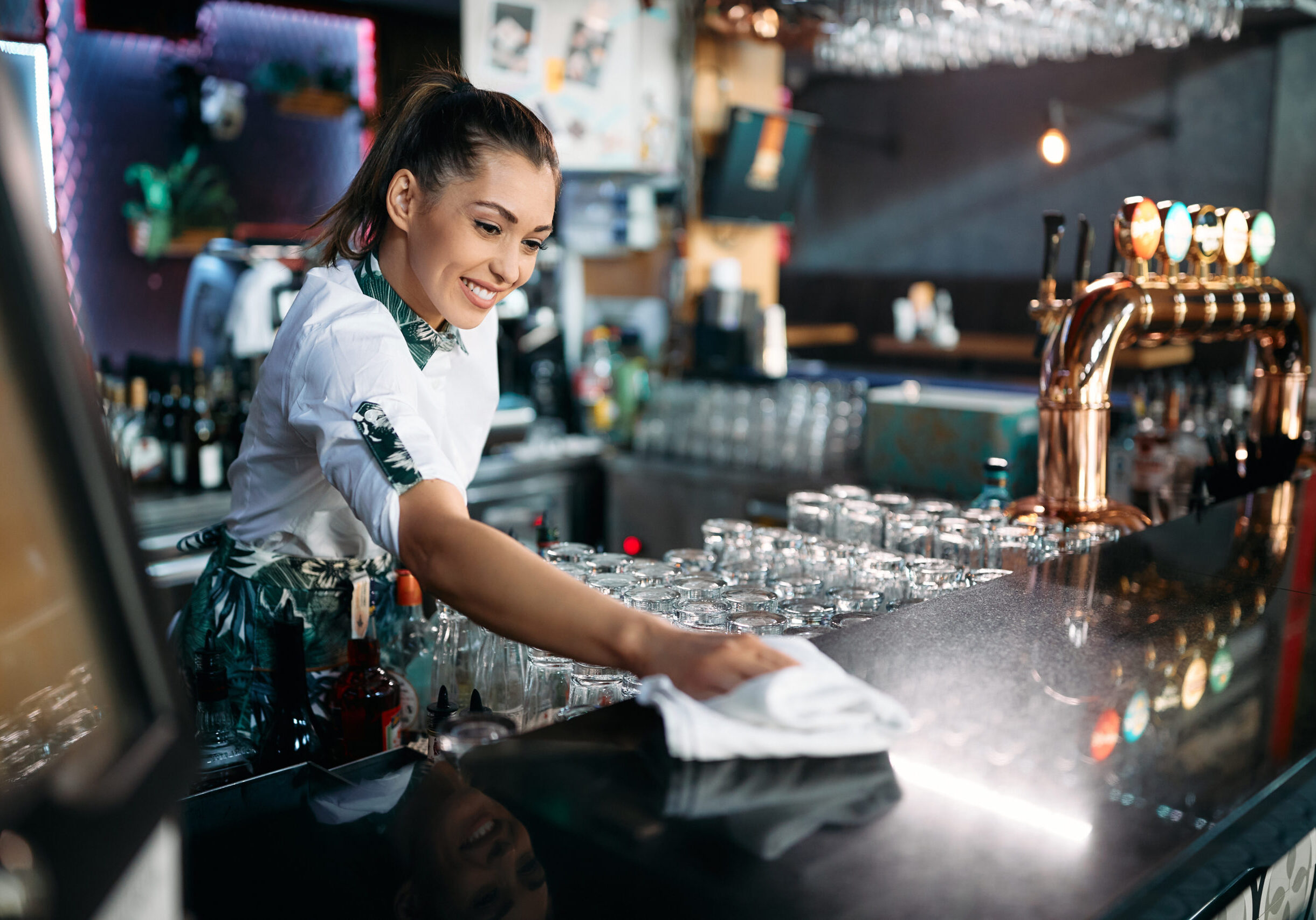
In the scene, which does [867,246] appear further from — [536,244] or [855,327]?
[536,244]

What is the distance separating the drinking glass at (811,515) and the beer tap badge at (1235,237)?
1102 millimetres

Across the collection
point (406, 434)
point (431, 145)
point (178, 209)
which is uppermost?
point (178, 209)

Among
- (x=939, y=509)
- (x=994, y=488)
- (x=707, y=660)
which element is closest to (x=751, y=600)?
(x=707, y=660)

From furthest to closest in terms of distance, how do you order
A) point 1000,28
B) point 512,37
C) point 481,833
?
point 1000,28 → point 512,37 → point 481,833

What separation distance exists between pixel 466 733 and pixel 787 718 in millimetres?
275

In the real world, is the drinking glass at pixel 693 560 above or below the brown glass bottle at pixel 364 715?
above

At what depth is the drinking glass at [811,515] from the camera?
2.05 meters

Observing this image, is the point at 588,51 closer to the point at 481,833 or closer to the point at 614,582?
the point at 614,582

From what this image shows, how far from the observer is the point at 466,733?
958mm

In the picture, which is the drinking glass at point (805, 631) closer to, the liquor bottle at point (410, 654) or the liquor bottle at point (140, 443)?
the liquor bottle at point (410, 654)

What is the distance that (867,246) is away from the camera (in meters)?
8.91

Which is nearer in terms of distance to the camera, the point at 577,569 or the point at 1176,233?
the point at 577,569

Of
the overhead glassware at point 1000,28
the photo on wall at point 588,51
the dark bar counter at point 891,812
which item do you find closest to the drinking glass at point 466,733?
the dark bar counter at point 891,812

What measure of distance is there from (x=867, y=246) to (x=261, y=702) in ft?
25.8
